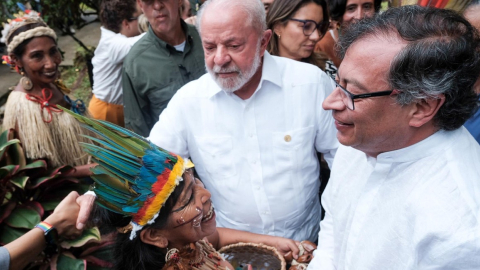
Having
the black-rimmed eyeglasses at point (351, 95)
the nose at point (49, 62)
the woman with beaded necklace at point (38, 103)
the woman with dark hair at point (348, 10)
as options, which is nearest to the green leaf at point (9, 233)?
the woman with beaded necklace at point (38, 103)

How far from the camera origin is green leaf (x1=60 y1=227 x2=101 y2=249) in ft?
8.70

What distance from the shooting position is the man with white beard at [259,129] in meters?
2.47

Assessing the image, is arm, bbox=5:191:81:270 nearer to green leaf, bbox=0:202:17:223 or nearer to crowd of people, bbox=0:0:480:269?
crowd of people, bbox=0:0:480:269

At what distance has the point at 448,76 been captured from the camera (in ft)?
4.65

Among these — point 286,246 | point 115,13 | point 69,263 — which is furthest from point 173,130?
point 115,13

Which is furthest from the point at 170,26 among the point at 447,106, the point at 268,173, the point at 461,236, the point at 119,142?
the point at 461,236

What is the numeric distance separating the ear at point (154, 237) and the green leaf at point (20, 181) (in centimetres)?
136

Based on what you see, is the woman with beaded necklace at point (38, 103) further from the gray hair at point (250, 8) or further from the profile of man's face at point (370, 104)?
the profile of man's face at point (370, 104)

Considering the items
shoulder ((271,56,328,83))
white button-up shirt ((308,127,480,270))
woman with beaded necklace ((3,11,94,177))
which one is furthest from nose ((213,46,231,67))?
woman with beaded necklace ((3,11,94,177))

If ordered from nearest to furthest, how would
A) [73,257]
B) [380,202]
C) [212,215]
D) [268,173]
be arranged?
[380,202]
[212,215]
[268,173]
[73,257]

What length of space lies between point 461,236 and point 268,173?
1249 mm

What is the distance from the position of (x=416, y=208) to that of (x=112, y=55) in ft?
12.4

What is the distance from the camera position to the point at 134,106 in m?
3.51

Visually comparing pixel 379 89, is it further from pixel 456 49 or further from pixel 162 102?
pixel 162 102
